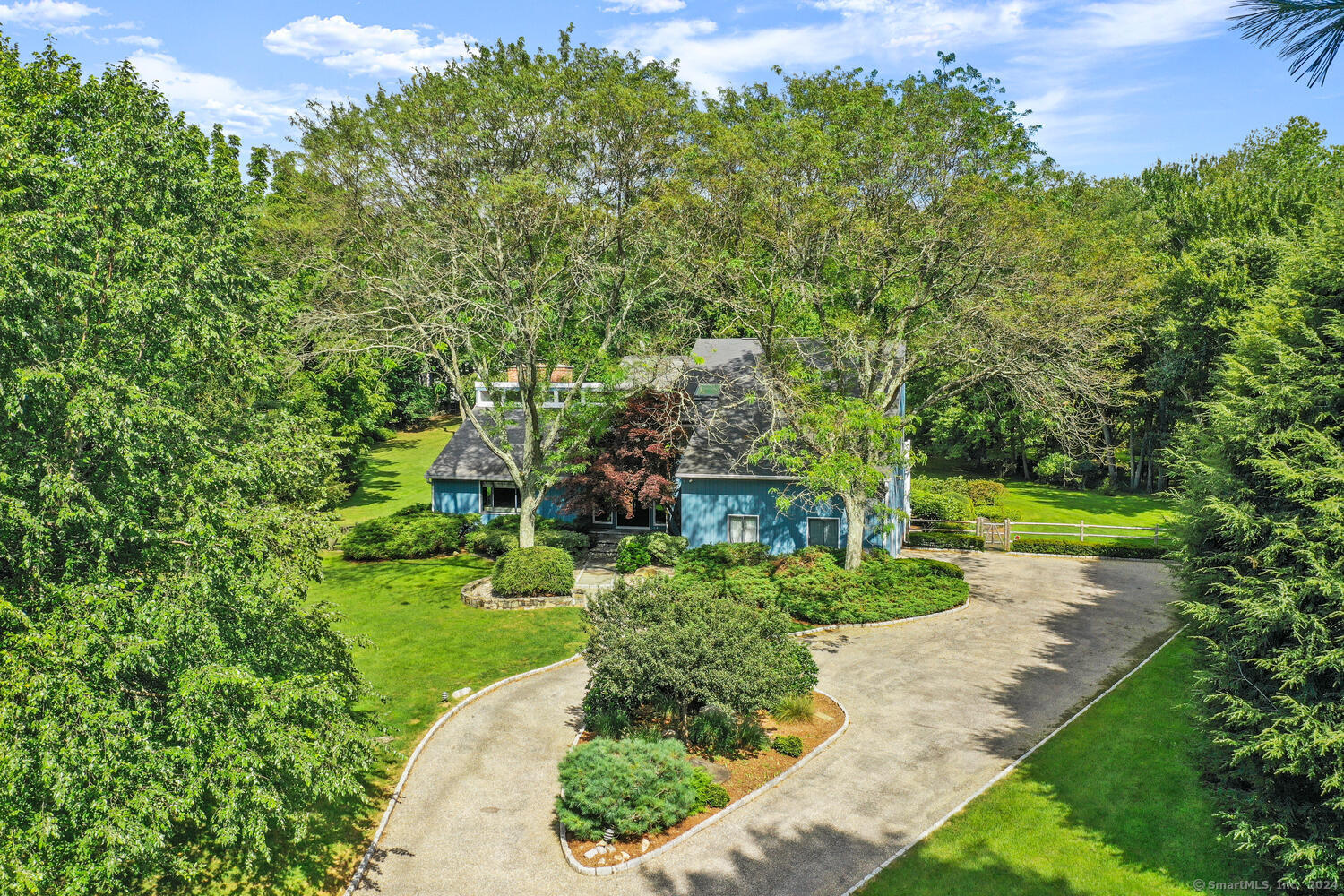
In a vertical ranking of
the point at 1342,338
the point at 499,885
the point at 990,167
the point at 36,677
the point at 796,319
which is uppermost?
the point at 990,167

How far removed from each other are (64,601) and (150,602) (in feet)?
3.59

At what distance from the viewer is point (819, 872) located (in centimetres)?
1205

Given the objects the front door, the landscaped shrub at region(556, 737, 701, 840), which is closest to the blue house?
the front door

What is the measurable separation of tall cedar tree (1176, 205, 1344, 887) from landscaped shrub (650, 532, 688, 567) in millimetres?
18335

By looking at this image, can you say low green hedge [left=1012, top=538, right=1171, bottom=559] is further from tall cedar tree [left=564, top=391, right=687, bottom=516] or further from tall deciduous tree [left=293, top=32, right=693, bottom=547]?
tall deciduous tree [left=293, top=32, right=693, bottom=547]

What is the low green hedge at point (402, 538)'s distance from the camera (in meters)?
31.1

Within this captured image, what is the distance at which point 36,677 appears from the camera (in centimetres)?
798

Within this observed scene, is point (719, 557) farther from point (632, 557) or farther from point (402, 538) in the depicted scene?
point (402, 538)

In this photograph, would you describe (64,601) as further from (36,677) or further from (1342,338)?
(1342,338)

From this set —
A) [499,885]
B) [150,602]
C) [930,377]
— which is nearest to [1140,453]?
[930,377]

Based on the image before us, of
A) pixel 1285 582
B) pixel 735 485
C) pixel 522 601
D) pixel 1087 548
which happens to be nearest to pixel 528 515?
pixel 522 601

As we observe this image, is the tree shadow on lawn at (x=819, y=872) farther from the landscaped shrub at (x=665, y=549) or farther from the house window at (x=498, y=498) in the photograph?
the house window at (x=498, y=498)

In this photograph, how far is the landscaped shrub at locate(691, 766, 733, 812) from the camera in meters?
13.8

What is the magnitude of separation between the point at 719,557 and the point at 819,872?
1506cm
